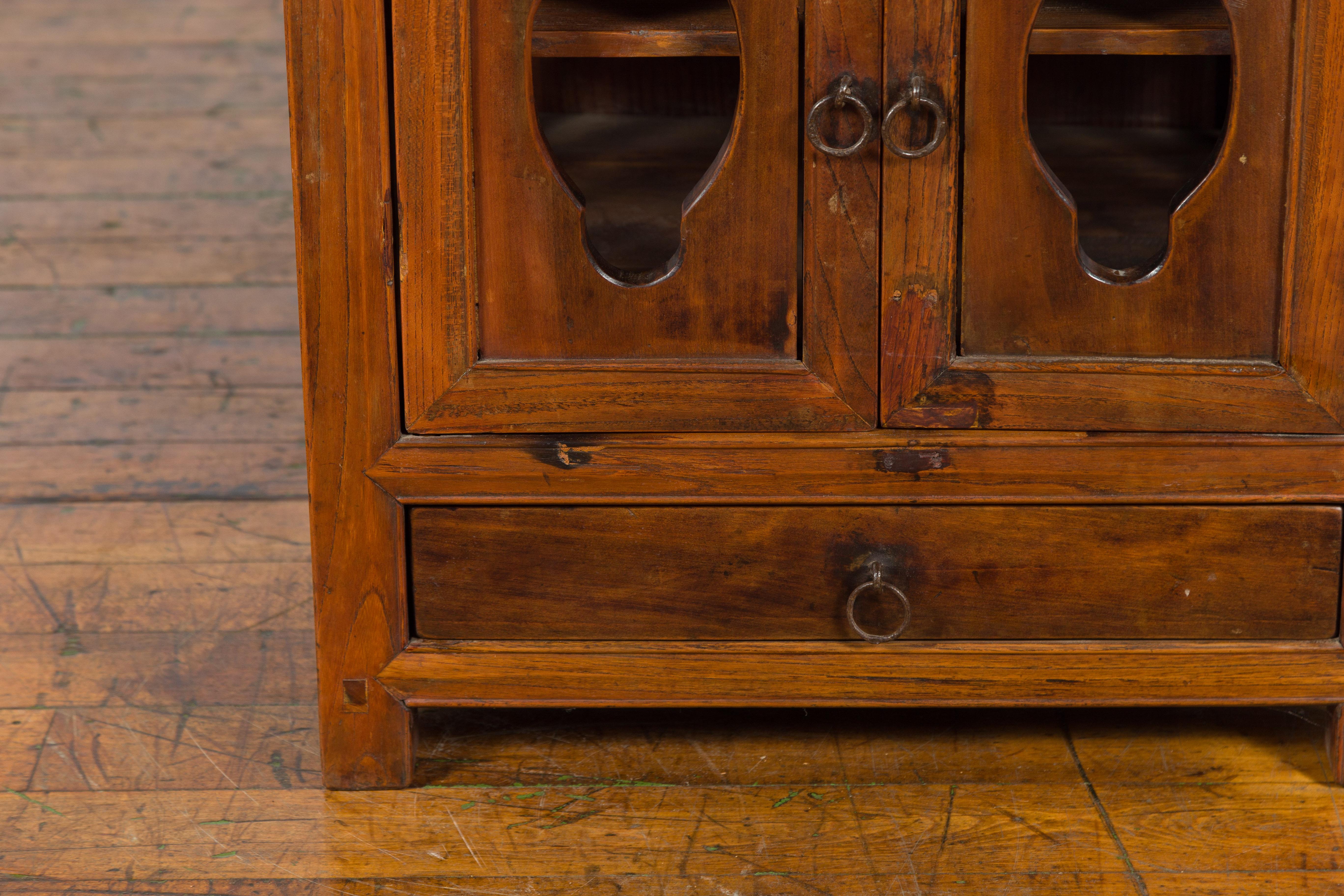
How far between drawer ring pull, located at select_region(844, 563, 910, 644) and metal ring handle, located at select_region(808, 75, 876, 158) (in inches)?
13.9

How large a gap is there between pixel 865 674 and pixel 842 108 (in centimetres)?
49

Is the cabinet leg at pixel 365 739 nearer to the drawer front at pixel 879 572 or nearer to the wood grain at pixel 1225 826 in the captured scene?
the drawer front at pixel 879 572

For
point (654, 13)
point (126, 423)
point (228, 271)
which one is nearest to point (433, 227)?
point (654, 13)

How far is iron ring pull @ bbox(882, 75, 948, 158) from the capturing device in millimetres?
1120

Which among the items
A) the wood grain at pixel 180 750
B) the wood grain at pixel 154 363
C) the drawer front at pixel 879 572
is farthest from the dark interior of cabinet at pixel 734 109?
the wood grain at pixel 154 363

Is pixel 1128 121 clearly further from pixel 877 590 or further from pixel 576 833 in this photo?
pixel 576 833

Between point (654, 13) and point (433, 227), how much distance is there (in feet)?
0.88

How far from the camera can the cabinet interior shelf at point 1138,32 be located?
1.14m

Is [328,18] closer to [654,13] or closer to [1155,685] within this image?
[654,13]

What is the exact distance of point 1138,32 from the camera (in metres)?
1.14

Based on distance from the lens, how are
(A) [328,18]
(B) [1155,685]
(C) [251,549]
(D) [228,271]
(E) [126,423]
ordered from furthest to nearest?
(D) [228,271], (E) [126,423], (C) [251,549], (B) [1155,685], (A) [328,18]

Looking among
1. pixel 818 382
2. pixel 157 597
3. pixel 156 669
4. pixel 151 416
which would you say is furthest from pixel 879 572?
pixel 151 416

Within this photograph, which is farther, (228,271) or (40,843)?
(228,271)

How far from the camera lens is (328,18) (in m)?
1.13
